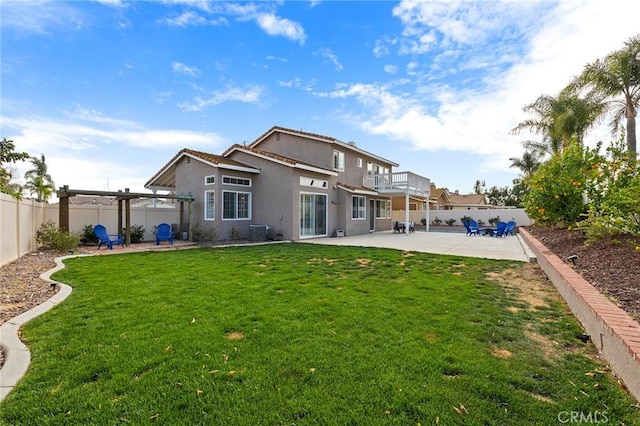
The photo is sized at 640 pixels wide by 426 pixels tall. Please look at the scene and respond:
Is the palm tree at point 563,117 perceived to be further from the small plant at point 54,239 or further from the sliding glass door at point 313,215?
the small plant at point 54,239

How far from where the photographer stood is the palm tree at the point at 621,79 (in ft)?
43.1

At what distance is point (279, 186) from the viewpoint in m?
16.9

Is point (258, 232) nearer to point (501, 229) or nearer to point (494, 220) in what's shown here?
point (501, 229)

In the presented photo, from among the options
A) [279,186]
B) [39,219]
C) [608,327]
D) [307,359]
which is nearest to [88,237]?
[39,219]

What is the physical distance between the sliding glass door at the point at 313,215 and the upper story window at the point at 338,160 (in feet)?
8.88

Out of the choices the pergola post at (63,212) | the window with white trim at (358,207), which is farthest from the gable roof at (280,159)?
the pergola post at (63,212)

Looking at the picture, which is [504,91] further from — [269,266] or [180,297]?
[180,297]

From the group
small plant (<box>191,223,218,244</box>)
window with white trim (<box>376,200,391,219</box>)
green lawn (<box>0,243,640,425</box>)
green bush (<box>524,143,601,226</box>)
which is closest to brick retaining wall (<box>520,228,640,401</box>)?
green lawn (<box>0,243,640,425</box>)

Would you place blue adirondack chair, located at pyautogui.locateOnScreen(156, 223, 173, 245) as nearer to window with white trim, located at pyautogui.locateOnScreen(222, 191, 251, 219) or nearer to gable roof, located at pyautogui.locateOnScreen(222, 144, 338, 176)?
window with white trim, located at pyautogui.locateOnScreen(222, 191, 251, 219)

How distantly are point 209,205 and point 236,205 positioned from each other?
1371 millimetres

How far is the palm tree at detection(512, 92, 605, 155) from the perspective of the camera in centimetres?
1630

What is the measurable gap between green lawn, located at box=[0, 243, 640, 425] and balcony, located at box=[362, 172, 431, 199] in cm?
1655

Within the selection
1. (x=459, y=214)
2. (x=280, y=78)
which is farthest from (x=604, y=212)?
(x=459, y=214)

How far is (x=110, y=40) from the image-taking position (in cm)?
1256
